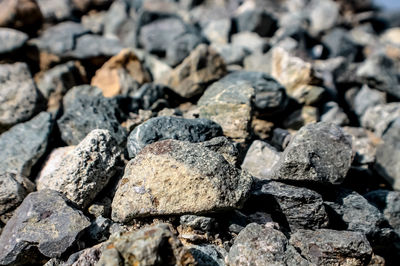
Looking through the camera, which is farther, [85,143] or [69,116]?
[69,116]

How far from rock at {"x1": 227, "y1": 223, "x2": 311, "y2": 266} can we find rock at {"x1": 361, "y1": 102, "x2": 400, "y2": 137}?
3.69 meters

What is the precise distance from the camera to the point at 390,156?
17.2ft

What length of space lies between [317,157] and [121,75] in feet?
11.2

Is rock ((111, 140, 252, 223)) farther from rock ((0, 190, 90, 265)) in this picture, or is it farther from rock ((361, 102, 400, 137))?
rock ((361, 102, 400, 137))

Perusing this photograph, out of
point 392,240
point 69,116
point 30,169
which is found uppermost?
point 69,116

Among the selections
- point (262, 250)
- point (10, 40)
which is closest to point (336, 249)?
point (262, 250)

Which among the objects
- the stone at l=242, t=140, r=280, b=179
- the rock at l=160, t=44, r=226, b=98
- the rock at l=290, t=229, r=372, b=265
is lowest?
the rock at l=290, t=229, r=372, b=265

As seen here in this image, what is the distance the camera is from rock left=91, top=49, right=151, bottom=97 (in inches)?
220

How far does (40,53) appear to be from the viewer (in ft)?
20.8

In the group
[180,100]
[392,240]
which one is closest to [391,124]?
[392,240]

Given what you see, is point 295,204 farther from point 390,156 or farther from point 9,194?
point 9,194

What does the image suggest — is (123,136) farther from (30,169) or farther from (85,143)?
(30,169)

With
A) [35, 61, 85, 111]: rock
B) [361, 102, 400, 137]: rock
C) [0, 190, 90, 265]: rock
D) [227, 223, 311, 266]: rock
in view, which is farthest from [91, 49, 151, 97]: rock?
[361, 102, 400, 137]: rock

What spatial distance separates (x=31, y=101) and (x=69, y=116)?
762 mm
